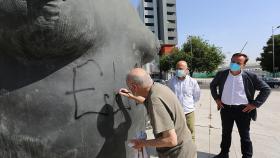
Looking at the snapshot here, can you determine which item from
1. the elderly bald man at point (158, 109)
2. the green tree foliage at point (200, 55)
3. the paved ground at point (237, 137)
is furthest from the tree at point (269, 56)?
the elderly bald man at point (158, 109)

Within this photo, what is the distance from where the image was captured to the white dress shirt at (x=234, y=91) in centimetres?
524

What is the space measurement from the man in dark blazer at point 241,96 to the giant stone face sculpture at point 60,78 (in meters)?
3.21

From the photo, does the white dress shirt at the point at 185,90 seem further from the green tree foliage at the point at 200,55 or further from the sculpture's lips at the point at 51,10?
the green tree foliage at the point at 200,55

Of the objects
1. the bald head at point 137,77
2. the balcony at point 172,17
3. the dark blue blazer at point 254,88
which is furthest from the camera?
the balcony at point 172,17

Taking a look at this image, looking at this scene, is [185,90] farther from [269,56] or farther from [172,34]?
[172,34]

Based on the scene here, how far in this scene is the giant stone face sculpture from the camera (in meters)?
1.89

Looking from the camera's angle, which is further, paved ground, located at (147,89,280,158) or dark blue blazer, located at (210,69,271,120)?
paved ground, located at (147,89,280,158)

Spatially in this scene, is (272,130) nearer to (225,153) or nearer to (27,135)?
(225,153)

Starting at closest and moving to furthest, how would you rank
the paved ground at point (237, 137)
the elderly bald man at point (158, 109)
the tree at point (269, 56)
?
1. the elderly bald man at point (158, 109)
2. the paved ground at point (237, 137)
3. the tree at point (269, 56)

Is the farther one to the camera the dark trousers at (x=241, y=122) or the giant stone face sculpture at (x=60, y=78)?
the dark trousers at (x=241, y=122)

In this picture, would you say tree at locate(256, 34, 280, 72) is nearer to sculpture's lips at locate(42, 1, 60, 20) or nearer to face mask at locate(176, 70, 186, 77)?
face mask at locate(176, 70, 186, 77)

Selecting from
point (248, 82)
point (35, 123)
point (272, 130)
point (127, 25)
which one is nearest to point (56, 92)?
point (35, 123)

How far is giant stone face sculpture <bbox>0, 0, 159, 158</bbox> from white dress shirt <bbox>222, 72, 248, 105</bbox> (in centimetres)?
321

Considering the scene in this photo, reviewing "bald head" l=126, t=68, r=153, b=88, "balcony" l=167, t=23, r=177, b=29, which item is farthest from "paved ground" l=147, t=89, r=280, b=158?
"balcony" l=167, t=23, r=177, b=29
